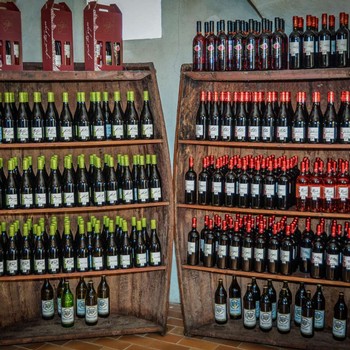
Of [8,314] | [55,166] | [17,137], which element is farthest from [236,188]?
[8,314]

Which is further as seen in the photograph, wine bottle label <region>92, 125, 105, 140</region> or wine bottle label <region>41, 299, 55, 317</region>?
wine bottle label <region>41, 299, 55, 317</region>

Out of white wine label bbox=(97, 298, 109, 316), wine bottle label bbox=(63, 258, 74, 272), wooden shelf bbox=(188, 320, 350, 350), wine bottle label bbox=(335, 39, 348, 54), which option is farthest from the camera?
white wine label bbox=(97, 298, 109, 316)

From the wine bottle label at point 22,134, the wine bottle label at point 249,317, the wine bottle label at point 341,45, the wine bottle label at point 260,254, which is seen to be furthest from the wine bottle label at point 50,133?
the wine bottle label at point 341,45

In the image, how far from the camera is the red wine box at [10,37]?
340 cm

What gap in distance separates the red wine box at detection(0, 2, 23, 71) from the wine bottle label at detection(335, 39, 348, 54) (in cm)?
200

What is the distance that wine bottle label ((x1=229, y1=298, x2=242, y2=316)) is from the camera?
394 cm

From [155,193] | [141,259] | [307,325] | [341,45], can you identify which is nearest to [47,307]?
[141,259]

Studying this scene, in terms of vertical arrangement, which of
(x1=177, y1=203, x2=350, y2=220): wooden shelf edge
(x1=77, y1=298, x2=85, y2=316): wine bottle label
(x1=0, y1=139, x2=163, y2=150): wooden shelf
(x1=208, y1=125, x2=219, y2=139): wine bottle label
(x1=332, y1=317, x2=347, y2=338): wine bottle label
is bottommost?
(x1=332, y1=317, x2=347, y2=338): wine bottle label

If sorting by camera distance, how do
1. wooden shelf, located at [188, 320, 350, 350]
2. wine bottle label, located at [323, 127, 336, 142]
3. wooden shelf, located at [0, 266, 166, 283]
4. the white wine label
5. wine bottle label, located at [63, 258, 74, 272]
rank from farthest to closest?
the white wine label
wine bottle label, located at [63, 258, 74, 272]
wooden shelf, located at [0, 266, 166, 283]
wooden shelf, located at [188, 320, 350, 350]
wine bottle label, located at [323, 127, 336, 142]

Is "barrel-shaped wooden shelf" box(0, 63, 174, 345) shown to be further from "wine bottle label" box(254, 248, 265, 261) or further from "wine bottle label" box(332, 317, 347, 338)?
"wine bottle label" box(332, 317, 347, 338)

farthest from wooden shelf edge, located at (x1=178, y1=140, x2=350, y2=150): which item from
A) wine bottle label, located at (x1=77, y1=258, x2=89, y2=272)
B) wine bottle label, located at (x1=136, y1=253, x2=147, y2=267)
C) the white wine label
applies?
the white wine label

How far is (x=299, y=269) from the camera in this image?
368cm

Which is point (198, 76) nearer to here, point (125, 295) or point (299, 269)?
point (299, 269)

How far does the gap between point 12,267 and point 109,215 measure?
0.81 m
